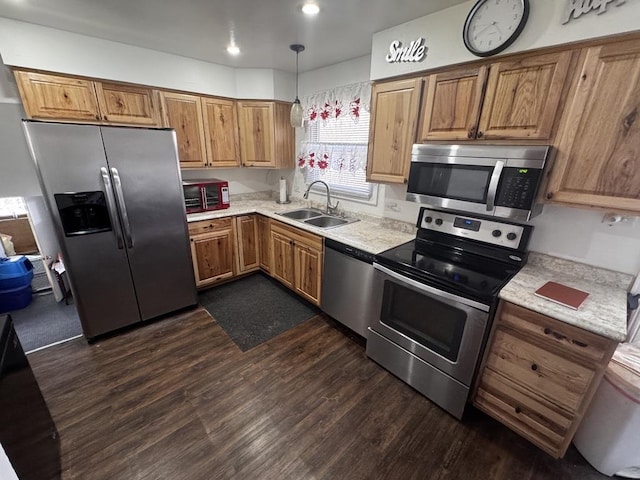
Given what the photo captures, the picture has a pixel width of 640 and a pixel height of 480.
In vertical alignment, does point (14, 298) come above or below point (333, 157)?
below

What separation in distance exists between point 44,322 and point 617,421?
14.1 ft

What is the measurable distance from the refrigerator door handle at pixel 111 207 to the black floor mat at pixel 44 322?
3.24ft

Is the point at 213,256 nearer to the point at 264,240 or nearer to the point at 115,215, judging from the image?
the point at 264,240

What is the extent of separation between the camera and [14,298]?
272 centimetres

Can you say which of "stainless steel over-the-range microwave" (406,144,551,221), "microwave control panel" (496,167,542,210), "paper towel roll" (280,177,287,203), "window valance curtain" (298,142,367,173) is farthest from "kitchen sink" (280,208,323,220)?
"microwave control panel" (496,167,542,210)

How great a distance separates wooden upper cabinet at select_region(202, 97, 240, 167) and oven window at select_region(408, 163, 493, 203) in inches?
88.2

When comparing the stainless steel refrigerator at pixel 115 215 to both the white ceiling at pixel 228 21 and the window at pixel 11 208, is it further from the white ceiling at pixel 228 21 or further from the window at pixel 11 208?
the window at pixel 11 208

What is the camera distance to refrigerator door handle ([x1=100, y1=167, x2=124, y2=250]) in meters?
2.09

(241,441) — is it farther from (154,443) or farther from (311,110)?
(311,110)

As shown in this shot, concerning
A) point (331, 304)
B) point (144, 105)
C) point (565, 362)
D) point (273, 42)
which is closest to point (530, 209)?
point (565, 362)

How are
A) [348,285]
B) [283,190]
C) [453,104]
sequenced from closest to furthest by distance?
[453,104] < [348,285] < [283,190]

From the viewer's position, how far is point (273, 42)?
7.73 ft

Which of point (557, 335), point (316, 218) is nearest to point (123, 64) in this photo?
point (316, 218)

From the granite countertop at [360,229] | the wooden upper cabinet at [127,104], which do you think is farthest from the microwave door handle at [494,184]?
the wooden upper cabinet at [127,104]
